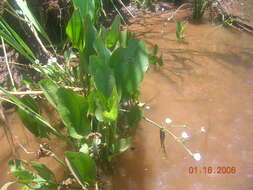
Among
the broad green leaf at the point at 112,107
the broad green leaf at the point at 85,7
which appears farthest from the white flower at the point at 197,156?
the broad green leaf at the point at 85,7

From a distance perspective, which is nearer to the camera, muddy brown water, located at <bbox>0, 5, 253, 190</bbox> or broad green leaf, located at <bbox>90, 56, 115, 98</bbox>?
broad green leaf, located at <bbox>90, 56, 115, 98</bbox>

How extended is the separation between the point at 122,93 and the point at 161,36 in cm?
105

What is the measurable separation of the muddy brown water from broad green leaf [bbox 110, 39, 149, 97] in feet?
0.99

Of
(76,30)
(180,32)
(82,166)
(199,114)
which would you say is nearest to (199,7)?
(180,32)

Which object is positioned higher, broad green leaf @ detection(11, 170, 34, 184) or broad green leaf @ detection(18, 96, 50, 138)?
broad green leaf @ detection(18, 96, 50, 138)

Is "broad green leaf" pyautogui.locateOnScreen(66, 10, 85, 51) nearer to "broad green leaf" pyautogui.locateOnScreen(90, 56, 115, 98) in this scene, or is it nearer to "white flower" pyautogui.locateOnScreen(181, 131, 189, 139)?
"broad green leaf" pyautogui.locateOnScreen(90, 56, 115, 98)

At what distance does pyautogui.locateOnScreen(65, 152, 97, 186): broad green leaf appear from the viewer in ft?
2.59

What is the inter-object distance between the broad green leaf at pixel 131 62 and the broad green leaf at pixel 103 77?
7 centimetres

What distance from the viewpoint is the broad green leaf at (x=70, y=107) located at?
86 centimetres

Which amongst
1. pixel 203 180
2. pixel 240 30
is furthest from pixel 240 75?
pixel 203 180

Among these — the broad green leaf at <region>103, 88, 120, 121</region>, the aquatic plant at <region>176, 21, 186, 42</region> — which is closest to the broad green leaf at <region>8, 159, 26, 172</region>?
the broad green leaf at <region>103, 88, 120, 121</region>

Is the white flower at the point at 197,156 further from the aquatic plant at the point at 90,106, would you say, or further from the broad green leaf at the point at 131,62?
the broad green leaf at the point at 131,62

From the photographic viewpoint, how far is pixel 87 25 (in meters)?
0.97

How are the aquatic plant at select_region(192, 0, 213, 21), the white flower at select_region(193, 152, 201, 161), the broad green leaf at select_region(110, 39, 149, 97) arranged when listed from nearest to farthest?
the broad green leaf at select_region(110, 39, 149, 97)
the white flower at select_region(193, 152, 201, 161)
the aquatic plant at select_region(192, 0, 213, 21)
